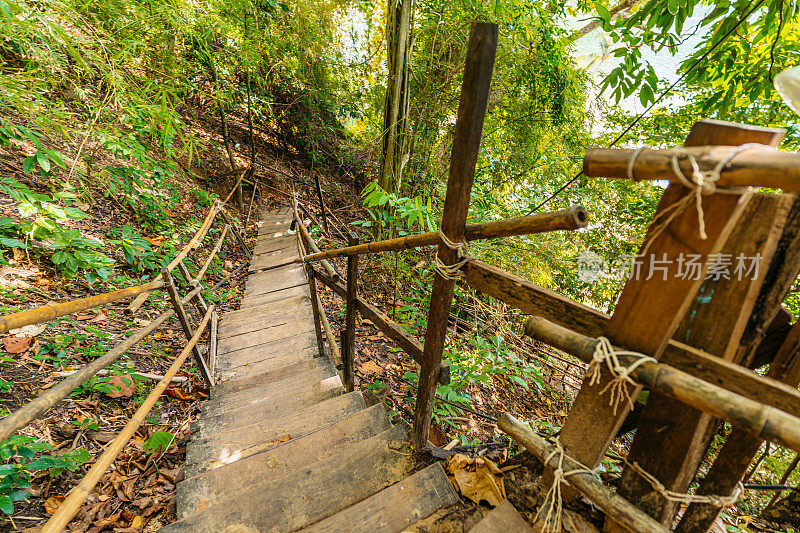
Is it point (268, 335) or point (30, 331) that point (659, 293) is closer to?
point (268, 335)

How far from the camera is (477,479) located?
1335 mm

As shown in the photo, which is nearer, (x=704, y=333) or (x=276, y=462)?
(x=704, y=333)

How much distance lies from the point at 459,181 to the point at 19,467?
2.45m

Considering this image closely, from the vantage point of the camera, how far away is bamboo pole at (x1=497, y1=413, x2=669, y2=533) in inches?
34.7

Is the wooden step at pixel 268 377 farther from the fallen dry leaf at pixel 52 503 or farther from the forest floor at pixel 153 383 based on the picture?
the fallen dry leaf at pixel 52 503

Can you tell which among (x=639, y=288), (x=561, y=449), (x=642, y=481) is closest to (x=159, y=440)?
(x=561, y=449)

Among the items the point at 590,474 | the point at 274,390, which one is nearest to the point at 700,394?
the point at 590,474

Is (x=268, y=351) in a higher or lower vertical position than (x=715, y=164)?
lower

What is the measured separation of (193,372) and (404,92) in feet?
14.8

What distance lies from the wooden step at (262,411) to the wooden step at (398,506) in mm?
1334

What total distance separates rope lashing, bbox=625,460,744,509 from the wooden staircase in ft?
2.30

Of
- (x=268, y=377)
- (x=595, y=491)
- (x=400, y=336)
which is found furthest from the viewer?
(x=268, y=377)

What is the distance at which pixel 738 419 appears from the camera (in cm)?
69

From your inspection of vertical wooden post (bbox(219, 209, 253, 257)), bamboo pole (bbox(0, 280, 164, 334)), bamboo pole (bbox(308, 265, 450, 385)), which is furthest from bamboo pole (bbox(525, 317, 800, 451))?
vertical wooden post (bbox(219, 209, 253, 257))
